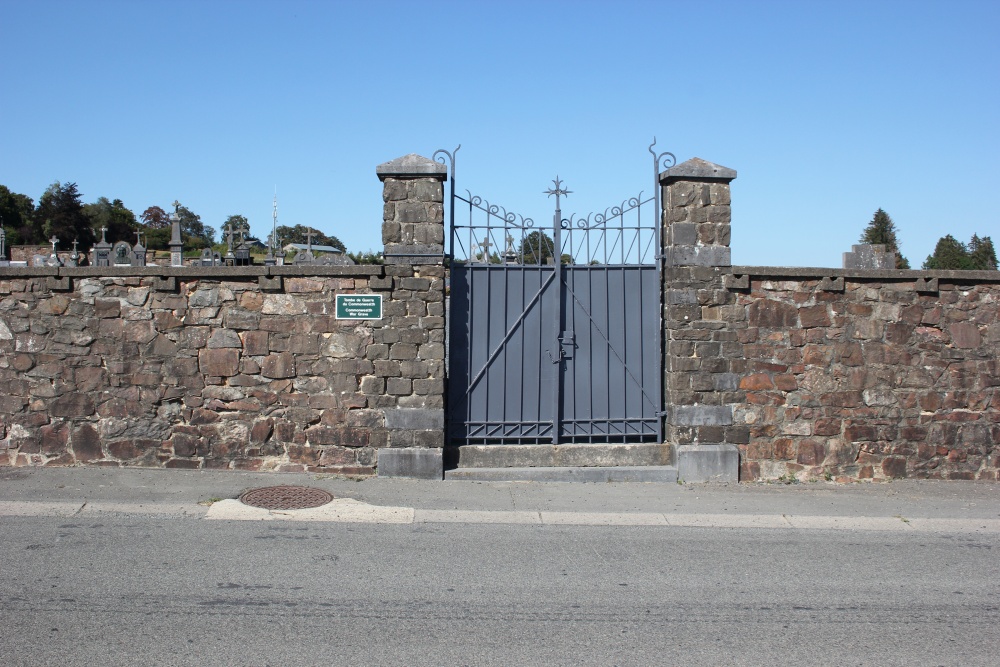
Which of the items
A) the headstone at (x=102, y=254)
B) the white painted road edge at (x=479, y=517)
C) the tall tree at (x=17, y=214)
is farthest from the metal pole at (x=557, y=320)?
the tall tree at (x=17, y=214)

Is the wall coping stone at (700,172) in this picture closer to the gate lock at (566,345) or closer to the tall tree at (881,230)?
the gate lock at (566,345)

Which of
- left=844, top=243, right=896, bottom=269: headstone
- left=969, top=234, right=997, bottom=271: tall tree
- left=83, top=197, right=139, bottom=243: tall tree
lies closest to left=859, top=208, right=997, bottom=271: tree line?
left=969, top=234, right=997, bottom=271: tall tree

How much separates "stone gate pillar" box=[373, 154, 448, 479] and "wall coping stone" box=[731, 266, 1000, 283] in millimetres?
3198

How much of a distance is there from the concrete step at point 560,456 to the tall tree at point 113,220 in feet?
144

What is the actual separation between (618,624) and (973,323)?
6351 millimetres

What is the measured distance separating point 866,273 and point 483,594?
19.0 feet

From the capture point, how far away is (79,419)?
26.7 ft

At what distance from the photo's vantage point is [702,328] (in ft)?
27.3

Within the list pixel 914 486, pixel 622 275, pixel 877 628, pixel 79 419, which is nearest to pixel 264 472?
pixel 79 419

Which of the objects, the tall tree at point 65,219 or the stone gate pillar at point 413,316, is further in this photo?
the tall tree at point 65,219

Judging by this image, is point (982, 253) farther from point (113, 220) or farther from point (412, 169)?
point (113, 220)

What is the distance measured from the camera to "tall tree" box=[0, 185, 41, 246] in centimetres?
4825

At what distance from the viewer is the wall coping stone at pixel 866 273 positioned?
8.36 metres

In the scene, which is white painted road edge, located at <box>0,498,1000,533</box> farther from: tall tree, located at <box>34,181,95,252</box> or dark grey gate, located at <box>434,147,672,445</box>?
tall tree, located at <box>34,181,95,252</box>
